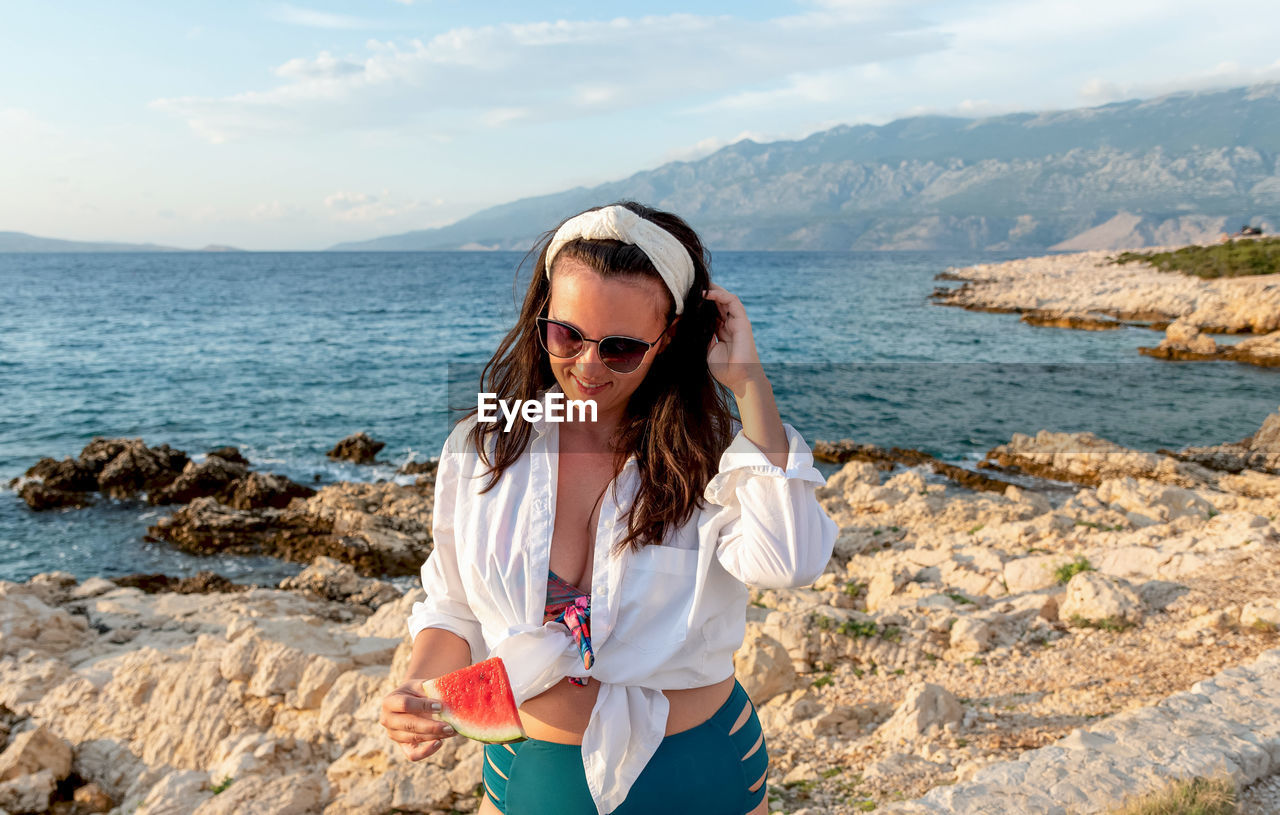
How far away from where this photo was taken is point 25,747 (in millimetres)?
3770

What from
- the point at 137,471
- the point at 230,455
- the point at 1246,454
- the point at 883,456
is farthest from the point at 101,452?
the point at 1246,454

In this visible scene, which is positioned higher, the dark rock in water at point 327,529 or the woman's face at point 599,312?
the woman's face at point 599,312

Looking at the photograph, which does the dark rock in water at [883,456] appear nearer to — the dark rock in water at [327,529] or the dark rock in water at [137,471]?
the dark rock in water at [327,529]

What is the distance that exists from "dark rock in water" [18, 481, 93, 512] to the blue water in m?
0.26

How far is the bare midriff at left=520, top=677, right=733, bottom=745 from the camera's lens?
1.50m

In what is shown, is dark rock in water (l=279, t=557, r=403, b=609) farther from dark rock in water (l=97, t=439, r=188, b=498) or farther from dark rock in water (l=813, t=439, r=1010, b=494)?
dark rock in water (l=813, t=439, r=1010, b=494)

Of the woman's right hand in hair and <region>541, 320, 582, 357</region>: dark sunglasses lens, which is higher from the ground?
<region>541, 320, 582, 357</region>: dark sunglasses lens

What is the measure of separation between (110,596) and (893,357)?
79.7 feet

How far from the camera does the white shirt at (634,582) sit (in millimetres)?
1379

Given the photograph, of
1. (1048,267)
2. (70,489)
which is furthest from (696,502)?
(1048,267)

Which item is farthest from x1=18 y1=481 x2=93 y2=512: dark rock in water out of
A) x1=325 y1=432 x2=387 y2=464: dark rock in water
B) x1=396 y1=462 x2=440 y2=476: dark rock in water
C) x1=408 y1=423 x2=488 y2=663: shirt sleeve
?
x1=408 y1=423 x2=488 y2=663: shirt sleeve

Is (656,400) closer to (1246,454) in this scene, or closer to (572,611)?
(572,611)

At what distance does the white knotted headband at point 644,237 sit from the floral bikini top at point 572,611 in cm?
59

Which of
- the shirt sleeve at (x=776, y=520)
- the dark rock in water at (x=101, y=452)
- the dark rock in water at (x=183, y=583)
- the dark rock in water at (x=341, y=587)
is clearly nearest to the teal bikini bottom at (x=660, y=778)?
the shirt sleeve at (x=776, y=520)
